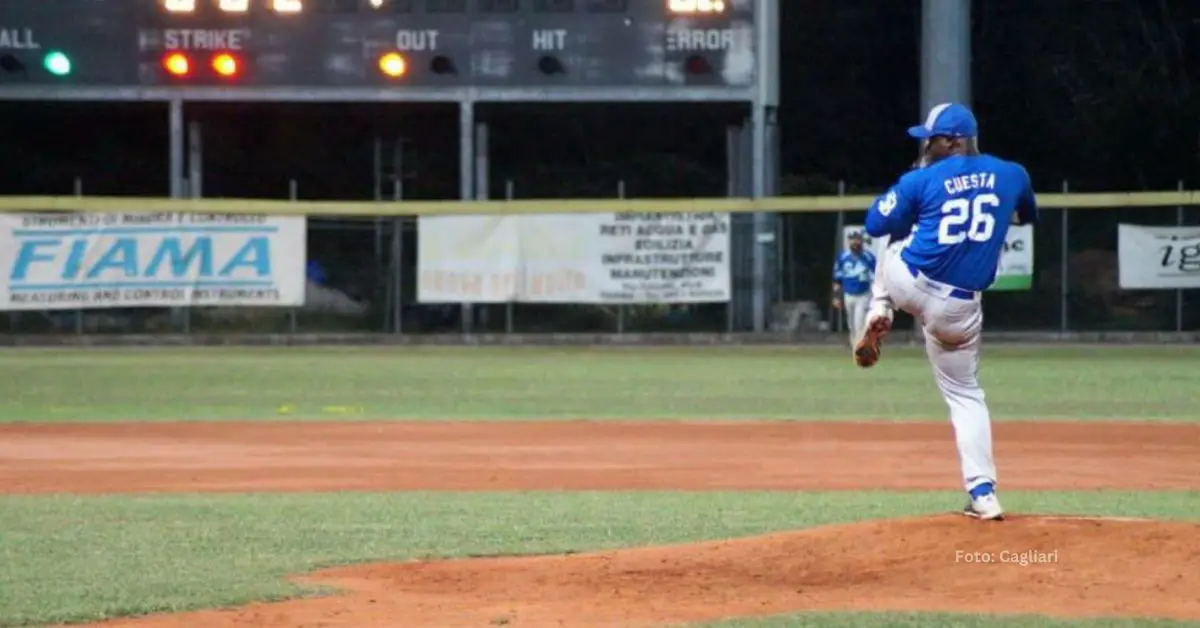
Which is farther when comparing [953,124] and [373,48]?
[373,48]

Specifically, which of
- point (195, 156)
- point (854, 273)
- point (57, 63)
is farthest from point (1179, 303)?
point (57, 63)

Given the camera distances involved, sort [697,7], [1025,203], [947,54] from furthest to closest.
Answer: [947,54] → [697,7] → [1025,203]

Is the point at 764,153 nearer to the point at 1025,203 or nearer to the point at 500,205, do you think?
the point at 500,205

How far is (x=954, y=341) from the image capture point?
8.59 m

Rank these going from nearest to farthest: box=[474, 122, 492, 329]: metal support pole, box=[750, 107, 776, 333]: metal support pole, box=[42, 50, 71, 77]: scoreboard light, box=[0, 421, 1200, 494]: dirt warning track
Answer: box=[0, 421, 1200, 494]: dirt warning track, box=[42, 50, 71, 77]: scoreboard light, box=[750, 107, 776, 333]: metal support pole, box=[474, 122, 492, 329]: metal support pole

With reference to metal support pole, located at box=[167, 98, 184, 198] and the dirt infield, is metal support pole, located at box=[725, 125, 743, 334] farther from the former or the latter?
the dirt infield

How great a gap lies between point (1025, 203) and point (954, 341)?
26.3 inches

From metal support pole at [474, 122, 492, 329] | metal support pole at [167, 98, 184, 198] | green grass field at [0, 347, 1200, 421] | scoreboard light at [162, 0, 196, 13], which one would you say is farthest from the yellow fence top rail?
scoreboard light at [162, 0, 196, 13]

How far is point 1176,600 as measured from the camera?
714 cm

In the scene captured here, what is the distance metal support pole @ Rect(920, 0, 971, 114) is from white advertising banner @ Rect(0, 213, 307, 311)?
8896 millimetres

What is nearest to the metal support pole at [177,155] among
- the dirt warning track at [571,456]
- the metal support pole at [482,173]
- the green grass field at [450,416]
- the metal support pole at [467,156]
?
the green grass field at [450,416]

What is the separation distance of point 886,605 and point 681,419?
10.0 meters

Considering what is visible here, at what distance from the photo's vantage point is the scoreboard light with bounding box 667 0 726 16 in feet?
88.9

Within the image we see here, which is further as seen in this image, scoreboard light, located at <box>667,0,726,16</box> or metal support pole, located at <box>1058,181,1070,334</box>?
metal support pole, located at <box>1058,181,1070,334</box>
